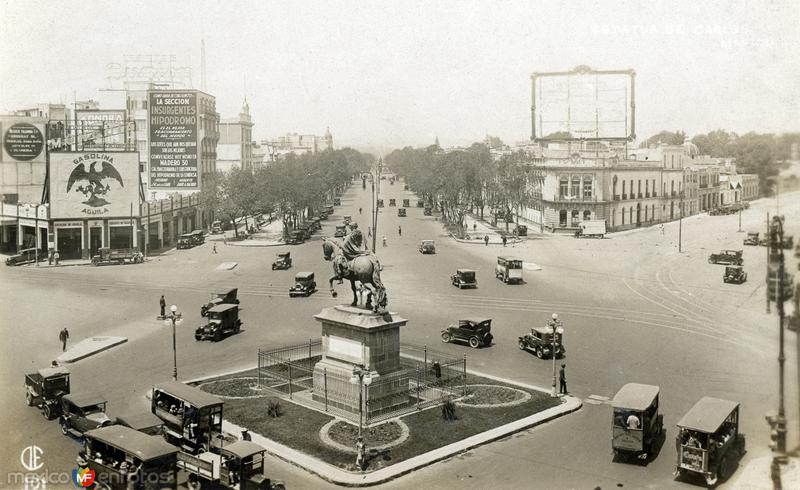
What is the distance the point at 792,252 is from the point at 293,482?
1526cm

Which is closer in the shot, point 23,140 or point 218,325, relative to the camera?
point 218,325

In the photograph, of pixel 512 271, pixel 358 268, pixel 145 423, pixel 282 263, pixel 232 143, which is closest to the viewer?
pixel 145 423

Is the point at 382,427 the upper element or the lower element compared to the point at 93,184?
lower

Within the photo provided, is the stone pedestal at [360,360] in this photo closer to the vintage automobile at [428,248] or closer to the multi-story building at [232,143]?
the vintage automobile at [428,248]

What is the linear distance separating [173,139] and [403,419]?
7626 centimetres

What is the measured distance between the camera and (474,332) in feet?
126

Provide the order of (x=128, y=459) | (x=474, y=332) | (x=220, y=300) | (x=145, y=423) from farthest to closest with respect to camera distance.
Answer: (x=220, y=300), (x=474, y=332), (x=145, y=423), (x=128, y=459)

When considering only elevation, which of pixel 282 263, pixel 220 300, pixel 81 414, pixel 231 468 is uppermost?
pixel 282 263

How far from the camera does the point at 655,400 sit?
2464 cm

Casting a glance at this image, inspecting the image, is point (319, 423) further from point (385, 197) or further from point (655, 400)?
point (385, 197)

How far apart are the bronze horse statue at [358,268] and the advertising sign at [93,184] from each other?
50392 mm

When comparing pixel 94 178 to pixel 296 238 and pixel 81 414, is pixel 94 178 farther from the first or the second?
pixel 81 414

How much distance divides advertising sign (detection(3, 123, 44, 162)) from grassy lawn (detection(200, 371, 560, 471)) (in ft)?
232

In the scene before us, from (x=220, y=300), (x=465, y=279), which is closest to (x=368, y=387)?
(x=220, y=300)
